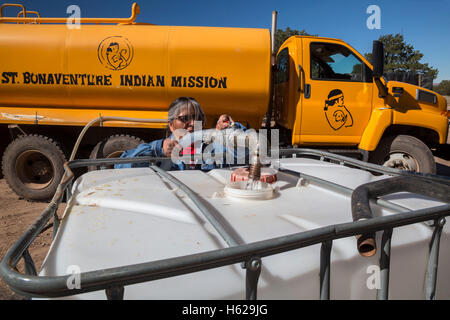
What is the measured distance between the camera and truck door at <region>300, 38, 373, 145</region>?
4.42 m

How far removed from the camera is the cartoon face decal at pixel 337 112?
14.5ft

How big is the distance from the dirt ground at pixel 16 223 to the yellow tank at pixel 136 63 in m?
1.51

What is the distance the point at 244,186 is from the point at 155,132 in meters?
3.38

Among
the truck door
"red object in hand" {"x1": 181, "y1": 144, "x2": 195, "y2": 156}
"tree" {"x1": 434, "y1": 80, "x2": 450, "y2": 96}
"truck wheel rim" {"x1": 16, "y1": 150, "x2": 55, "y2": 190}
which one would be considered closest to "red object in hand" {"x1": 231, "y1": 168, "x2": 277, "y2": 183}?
"red object in hand" {"x1": 181, "y1": 144, "x2": 195, "y2": 156}

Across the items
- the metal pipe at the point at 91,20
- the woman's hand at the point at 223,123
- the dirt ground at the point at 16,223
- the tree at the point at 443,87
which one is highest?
the tree at the point at 443,87

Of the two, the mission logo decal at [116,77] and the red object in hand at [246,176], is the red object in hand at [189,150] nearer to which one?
the red object in hand at [246,176]

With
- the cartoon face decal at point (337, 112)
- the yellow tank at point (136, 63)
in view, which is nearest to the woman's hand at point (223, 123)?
the yellow tank at point (136, 63)

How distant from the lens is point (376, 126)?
4418 mm

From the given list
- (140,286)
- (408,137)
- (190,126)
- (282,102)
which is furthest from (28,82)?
(408,137)

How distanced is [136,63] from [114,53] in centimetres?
31

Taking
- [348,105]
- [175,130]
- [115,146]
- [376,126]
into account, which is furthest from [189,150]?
[376,126]

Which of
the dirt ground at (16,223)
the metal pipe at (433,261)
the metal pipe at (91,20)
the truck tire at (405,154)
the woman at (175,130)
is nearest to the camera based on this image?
the metal pipe at (433,261)

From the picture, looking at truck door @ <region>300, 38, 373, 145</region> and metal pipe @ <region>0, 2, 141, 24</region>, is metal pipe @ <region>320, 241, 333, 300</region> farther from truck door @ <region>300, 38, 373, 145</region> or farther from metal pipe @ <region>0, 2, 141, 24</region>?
metal pipe @ <region>0, 2, 141, 24</region>

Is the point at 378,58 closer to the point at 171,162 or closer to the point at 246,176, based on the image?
the point at 171,162
